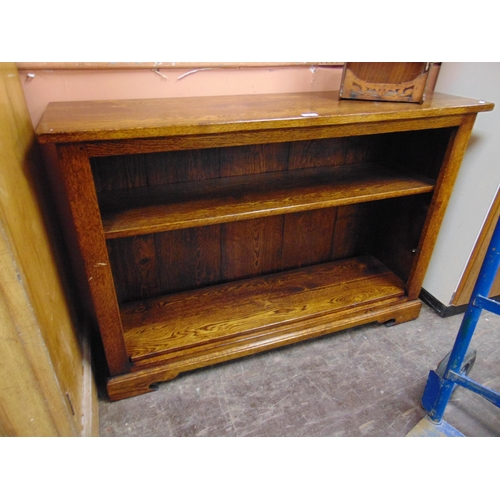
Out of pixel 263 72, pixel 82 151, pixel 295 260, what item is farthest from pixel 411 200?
pixel 82 151

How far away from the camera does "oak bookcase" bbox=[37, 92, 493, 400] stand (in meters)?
1.12

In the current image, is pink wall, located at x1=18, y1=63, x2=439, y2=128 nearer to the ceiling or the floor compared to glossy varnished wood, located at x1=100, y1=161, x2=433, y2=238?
nearer to the ceiling

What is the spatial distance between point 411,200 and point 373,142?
320mm

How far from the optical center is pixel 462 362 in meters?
1.31

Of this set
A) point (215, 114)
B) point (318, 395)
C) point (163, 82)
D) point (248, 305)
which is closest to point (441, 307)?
point (318, 395)

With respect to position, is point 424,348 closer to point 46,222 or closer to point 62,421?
point 62,421

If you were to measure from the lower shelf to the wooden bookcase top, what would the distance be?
82cm

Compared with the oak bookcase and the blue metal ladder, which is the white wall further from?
the blue metal ladder

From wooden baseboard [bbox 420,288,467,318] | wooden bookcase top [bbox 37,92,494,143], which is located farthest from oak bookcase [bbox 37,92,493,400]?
wooden baseboard [bbox 420,288,467,318]

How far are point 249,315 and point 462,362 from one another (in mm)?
815

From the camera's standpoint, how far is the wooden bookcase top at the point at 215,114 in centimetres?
100

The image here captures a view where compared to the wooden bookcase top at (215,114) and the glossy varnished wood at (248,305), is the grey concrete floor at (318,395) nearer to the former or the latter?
the glossy varnished wood at (248,305)

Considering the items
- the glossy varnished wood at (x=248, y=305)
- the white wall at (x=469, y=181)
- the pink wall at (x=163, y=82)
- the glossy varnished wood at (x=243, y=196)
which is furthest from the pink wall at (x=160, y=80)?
the glossy varnished wood at (x=248, y=305)

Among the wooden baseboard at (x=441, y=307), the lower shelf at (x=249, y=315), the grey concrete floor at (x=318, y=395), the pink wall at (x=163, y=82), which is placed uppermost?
the pink wall at (x=163, y=82)
